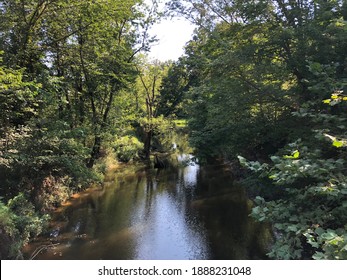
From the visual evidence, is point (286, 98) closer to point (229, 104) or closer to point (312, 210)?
point (229, 104)

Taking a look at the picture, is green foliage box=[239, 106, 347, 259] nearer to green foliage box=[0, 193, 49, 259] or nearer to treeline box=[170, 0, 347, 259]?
treeline box=[170, 0, 347, 259]

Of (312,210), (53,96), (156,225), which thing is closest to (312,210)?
(312,210)

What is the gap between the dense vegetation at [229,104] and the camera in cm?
372

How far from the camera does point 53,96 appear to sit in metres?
9.46

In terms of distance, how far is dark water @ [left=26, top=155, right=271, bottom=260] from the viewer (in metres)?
7.80

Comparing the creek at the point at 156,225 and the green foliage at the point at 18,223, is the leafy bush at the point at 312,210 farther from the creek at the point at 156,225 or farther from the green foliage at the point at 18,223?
the green foliage at the point at 18,223

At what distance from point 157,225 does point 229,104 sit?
496cm

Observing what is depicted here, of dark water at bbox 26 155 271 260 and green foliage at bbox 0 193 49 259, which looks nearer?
green foliage at bbox 0 193 49 259

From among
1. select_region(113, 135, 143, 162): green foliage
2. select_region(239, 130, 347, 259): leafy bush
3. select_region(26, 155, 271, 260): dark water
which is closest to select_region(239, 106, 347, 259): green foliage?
select_region(239, 130, 347, 259): leafy bush

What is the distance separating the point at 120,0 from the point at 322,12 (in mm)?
9041

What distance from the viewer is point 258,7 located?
749cm

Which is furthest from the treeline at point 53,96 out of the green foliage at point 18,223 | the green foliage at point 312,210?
the green foliage at point 312,210

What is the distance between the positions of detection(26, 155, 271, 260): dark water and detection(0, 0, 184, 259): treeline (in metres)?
1.00

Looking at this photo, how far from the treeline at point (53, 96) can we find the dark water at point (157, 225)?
3.27 feet
